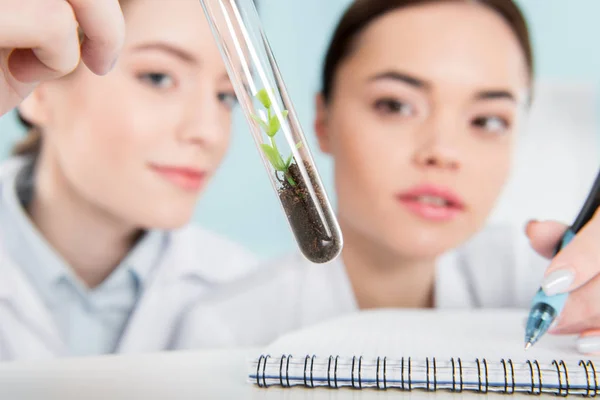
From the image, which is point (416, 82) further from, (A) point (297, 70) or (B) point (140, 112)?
(B) point (140, 112)

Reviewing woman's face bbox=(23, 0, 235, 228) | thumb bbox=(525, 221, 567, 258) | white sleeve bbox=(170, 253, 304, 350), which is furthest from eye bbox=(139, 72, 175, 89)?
thumb bbox=(525, 221, 567, 258)

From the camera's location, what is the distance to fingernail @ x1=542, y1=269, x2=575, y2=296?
633 mm

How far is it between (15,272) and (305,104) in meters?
0.53

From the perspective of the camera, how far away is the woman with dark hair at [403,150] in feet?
3.12

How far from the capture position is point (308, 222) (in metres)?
0.58

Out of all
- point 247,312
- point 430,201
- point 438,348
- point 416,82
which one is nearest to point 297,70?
point 416,82

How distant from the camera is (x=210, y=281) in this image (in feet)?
3.19

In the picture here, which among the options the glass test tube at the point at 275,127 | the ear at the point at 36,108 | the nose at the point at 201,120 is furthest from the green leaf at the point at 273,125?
the ear at the point at 36,108

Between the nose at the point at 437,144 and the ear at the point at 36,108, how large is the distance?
0.60 meters

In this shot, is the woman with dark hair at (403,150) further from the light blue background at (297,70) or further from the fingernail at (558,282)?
the fingernail at (558,282)

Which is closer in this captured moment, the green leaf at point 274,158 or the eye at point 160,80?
the green leaf at point 274,158

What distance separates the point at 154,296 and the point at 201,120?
11.6 inches

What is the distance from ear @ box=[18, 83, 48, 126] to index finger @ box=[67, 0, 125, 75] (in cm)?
33

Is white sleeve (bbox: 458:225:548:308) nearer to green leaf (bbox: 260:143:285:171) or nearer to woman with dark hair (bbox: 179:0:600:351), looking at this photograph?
woman with dark hair (bbox: 179:0:600:351)
